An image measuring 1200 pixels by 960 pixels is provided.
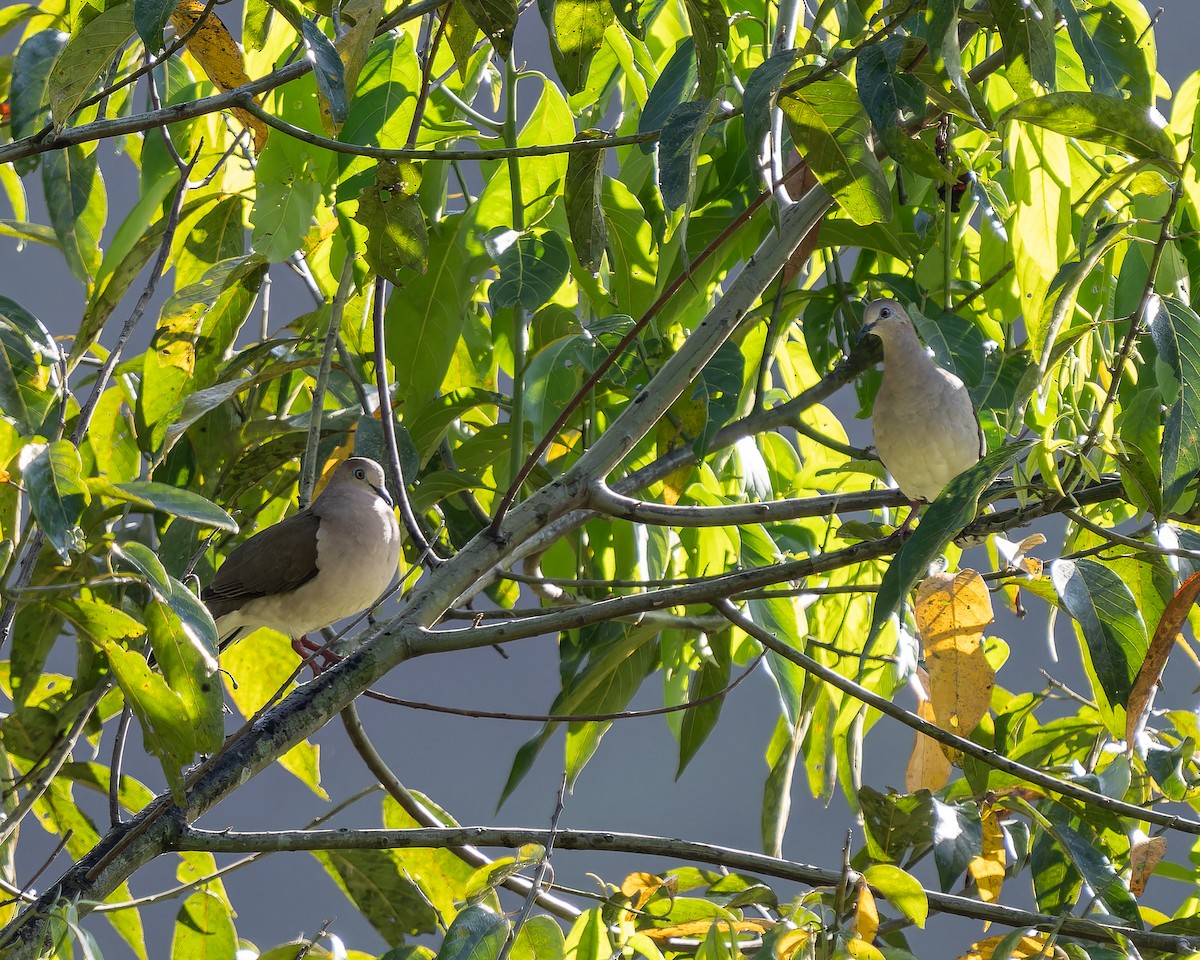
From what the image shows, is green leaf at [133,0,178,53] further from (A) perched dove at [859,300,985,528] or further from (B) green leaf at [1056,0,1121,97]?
(A) perched dove at [859,300,985,528]

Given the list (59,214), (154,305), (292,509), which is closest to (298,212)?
(59,214)

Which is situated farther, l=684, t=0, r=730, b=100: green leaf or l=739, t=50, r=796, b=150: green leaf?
l=684, t=0, r=730, b=100: green leaf

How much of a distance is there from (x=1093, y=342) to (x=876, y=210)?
1.49 feet

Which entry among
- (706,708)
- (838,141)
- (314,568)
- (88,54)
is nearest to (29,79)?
(88,54)

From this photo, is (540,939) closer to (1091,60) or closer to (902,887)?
(902,887)

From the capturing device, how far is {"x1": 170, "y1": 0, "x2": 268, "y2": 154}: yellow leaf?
74 cm

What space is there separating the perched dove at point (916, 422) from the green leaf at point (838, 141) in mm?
753

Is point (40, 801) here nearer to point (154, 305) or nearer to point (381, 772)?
point (381, 772)

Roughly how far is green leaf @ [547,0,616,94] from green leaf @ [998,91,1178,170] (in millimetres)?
221

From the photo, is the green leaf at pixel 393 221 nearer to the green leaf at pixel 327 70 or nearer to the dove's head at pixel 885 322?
the green leaf at pixel 327 70

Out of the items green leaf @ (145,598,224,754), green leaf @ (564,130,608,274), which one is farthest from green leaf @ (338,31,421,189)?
green leaf @ (145,598,224,754)

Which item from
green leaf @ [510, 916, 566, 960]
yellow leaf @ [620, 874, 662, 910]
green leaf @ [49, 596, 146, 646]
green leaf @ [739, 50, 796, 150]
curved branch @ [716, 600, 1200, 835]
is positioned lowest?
yellow leaf @ [620, 874, 662, 910]

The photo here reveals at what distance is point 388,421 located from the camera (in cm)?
89

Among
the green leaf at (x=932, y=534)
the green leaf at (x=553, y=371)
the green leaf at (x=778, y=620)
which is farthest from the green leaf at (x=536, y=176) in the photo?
the green leaf at (x=932, y=534)
